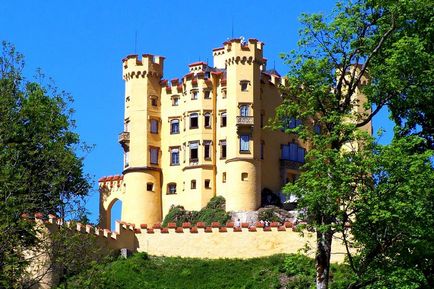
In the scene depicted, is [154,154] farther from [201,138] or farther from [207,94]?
[207,94]

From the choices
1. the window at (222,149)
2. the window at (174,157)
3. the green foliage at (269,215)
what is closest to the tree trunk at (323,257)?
the green foliage at (269,215)

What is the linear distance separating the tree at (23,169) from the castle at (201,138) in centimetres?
3742

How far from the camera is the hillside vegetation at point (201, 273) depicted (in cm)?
5494

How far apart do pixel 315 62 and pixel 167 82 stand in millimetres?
46082

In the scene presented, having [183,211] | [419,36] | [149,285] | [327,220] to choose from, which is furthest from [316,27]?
[183,211]

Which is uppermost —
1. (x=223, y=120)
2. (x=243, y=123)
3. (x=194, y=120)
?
(x=194, y=120)

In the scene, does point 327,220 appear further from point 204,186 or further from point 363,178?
point 204,186

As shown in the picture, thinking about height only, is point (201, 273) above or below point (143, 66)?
below

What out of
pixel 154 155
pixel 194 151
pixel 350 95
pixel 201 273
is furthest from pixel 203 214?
A: pixel 350 95

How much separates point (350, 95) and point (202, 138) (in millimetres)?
45246

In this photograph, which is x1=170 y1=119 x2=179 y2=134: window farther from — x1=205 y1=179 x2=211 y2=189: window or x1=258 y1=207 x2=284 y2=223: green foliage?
x1=258 y1=207 x2=284 y2=223: green foliage

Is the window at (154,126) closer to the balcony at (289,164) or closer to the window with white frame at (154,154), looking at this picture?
the window with white frame at (154,154)

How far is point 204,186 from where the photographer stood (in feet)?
255

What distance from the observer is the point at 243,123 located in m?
75.8
